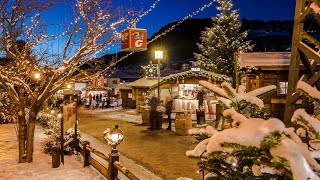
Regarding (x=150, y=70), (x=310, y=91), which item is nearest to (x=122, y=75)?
(x=150, y=70)

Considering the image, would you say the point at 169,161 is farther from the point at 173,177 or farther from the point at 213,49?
the point at 213,49

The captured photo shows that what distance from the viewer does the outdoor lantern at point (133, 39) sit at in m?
11.8

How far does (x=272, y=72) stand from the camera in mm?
15938

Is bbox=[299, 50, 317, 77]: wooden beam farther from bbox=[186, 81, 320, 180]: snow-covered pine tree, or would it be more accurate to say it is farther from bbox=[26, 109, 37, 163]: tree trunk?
bbox=[26, 109, 37, 163]: tree trunk

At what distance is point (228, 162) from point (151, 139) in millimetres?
12495

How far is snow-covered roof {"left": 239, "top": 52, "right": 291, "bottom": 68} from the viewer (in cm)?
1450

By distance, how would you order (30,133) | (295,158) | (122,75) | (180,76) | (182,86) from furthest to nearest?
1. (122,75)
2. (182,86)
3. (180,76)
4. (30,133)
5. (295,158)

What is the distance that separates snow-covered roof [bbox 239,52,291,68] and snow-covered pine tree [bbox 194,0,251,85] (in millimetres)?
16452

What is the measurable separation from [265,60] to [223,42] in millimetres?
18504

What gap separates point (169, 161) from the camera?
11.2 m

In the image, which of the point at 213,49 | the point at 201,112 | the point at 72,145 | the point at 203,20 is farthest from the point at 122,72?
the point at 203,20

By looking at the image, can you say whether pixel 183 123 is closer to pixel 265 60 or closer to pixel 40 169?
pixel 265 60

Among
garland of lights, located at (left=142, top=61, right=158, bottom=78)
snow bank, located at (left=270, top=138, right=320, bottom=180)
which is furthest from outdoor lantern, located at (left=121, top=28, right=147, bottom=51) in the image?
garland of lights, located at (left=142, top=61, right=158, bottom=78)

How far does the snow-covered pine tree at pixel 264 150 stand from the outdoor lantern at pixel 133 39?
924cm
